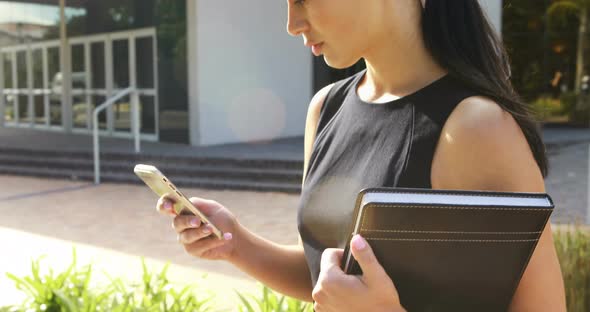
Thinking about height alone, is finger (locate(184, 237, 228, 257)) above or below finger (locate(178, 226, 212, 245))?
below

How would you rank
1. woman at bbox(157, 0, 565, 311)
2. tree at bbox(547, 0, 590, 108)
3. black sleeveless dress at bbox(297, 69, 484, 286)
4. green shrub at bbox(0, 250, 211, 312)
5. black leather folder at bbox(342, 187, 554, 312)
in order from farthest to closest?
tree at bbox(547, 0, 590, 108)
green shrub at bbox(0, 250, 211, 312)
black sleeveless dress at bbox(297, 69, 484, 286)
woman at bbox(157, 0, 565, 311)
black leather folder at bbox(342, 187, 554, 312)

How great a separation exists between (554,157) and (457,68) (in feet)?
42.9

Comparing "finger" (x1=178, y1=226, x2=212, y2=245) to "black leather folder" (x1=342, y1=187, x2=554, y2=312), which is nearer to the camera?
"black leather folder" (x1=342, y1=187, x2=554, y2=312)

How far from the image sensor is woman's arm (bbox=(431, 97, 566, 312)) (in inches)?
41.7

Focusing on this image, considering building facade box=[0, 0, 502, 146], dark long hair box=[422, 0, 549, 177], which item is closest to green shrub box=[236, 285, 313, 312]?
dark long hair box=[422, 0, 549, 177]

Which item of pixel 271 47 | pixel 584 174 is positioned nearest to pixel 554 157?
pixel 584 174

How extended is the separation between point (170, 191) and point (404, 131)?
524mm

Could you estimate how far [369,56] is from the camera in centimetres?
131

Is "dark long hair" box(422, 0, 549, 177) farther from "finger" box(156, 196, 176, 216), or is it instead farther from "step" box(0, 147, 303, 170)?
"step" box(0, 147, 303, 170)

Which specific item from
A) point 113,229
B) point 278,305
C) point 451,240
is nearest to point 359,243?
point 451,240

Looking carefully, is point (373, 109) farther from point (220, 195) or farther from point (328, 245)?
point (220, 195)

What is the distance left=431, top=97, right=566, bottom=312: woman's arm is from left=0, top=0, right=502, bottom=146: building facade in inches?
486

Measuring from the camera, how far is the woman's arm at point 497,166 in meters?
1.06

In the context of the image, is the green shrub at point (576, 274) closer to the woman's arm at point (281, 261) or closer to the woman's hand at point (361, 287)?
the woman's arm at point (281, 261)
